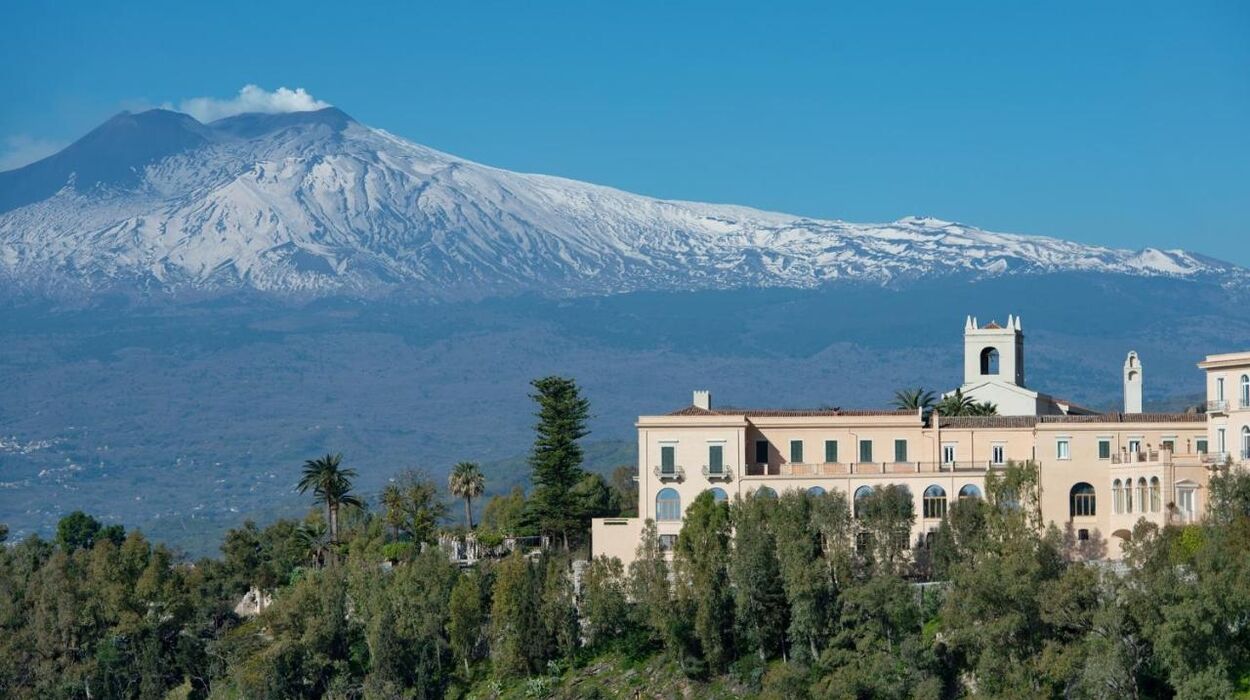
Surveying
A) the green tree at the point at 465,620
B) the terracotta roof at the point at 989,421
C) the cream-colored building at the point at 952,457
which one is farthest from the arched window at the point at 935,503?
the green tree at the point at 465,620

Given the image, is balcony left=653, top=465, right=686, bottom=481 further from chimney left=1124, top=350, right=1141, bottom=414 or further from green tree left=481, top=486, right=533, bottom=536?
chimney left=1124, top=350, right=1141, bottom=414

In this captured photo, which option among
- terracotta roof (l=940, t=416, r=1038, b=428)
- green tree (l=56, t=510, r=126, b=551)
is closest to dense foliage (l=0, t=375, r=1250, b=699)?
terracotta roof (l=940, t=416, r=1038, b=428)

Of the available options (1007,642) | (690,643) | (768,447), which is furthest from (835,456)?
(1007,642)

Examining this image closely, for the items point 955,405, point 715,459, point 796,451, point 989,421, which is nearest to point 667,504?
point 715,459

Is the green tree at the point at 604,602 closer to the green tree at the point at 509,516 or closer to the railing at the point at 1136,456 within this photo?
the green tree at the point at 509,516

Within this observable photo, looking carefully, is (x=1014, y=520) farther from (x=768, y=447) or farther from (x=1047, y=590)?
(x=768, y=447)

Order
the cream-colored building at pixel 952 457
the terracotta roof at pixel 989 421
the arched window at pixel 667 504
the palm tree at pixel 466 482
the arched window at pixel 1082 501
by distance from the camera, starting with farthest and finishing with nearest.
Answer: the palm tree at pixel 466 482 < the arched window at pixel 667 504 < the terracotta roof at pixel 989 421 < the arched window at pixel 1082 501 < the cream-colored building at pixel 952 457

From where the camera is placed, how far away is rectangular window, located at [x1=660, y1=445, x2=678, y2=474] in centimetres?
8544

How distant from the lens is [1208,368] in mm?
81625

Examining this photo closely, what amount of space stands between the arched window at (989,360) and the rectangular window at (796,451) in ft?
64.6

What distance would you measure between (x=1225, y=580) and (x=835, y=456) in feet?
64.5

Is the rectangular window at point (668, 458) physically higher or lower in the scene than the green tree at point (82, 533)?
higher

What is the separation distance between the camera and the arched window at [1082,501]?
81312 mm

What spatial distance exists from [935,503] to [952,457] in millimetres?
3003
